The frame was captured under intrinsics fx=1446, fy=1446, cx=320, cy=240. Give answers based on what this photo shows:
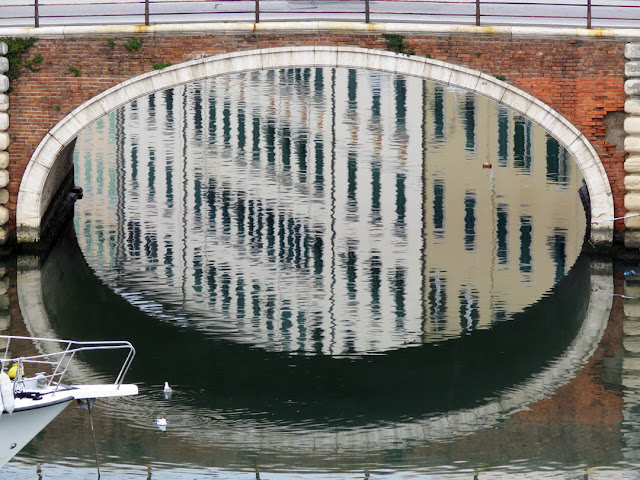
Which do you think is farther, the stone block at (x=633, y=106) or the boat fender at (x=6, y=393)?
the stone block at (x=633, y=106)

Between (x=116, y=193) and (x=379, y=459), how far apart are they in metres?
21.9

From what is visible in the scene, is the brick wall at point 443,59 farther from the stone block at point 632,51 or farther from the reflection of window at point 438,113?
the reflection of window at point 438,113

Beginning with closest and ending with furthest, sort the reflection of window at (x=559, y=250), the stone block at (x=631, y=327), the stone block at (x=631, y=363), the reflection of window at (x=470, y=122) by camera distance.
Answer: the stone block at (x=631, y=363) < the stone block at (x=631, y=327) < the reflection of window at (x=559, y=250) < the reflection of window at (x=470, y=122)

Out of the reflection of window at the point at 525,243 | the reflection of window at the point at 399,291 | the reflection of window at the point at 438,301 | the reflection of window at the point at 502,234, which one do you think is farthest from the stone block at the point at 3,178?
the reflection of window at the point at 525,243

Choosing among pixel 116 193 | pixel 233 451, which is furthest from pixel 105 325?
pixel 116 193

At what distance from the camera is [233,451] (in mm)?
19172

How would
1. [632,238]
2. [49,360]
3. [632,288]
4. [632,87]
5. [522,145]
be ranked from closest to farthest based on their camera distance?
[49,360] → [632,288] → [632,87] → [632,238] → [522,145]

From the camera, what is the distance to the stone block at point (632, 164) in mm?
29047

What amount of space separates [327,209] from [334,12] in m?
8.08

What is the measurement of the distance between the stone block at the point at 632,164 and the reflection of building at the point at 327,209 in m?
2.56

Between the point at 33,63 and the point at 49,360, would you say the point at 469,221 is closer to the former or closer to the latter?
the point at 33,63

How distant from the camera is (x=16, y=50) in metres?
29.3

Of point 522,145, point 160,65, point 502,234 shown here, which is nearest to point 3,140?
point 160,65

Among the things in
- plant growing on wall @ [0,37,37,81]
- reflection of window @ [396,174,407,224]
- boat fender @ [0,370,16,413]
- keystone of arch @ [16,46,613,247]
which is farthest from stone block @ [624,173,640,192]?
boat fender @ [0,370,16,413]
